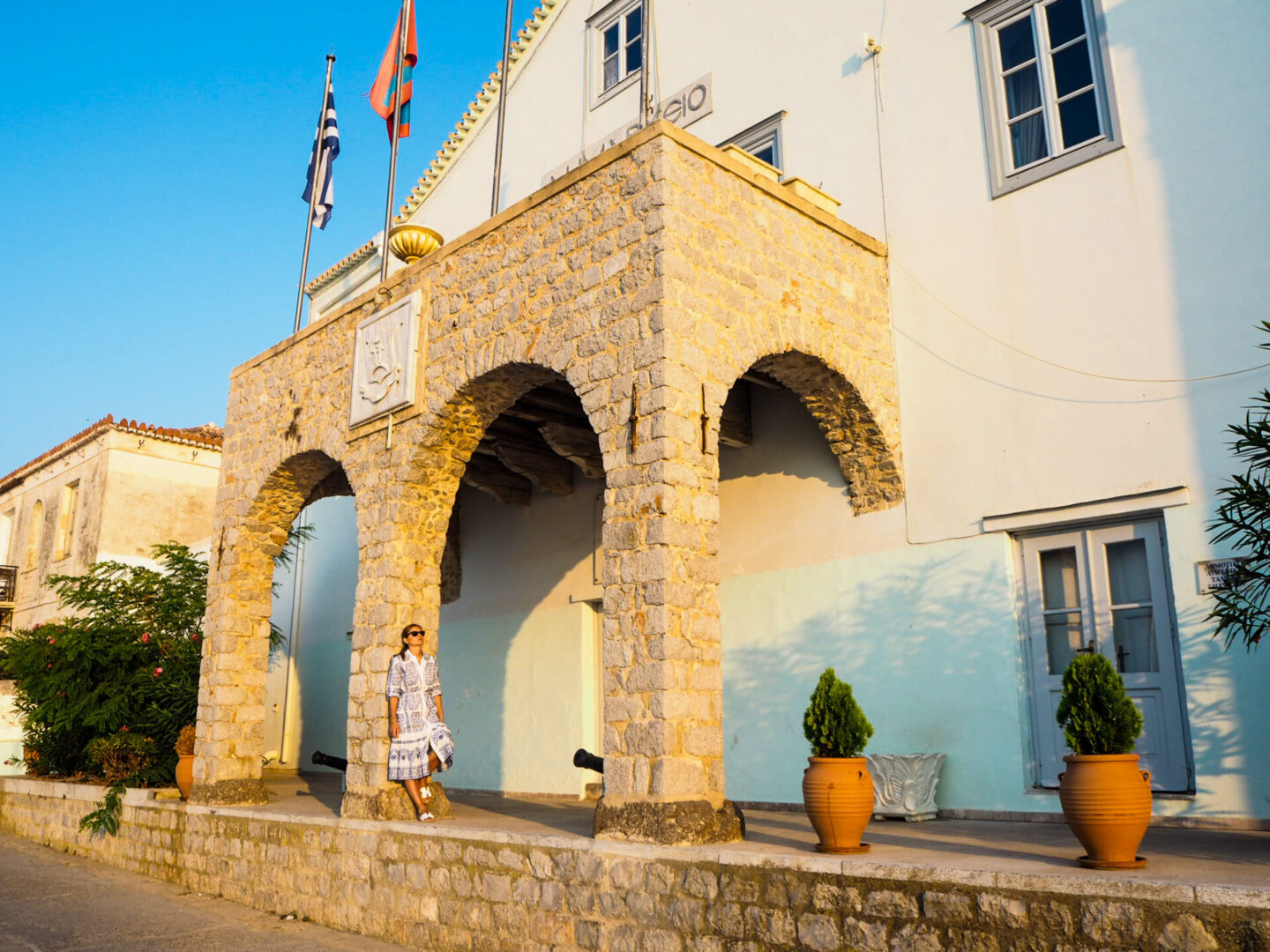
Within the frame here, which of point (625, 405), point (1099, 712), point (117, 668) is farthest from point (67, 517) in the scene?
point (1099, 712)

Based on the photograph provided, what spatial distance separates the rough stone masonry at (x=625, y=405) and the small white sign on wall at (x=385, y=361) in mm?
93

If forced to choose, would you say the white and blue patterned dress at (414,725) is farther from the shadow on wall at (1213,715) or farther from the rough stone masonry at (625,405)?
the shadow on wall at (1213,715)

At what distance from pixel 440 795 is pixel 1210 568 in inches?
206

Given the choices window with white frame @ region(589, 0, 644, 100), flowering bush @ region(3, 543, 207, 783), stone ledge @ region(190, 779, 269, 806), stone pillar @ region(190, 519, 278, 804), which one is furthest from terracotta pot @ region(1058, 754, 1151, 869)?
flowering bush @ region(3, 543, 207, 783)

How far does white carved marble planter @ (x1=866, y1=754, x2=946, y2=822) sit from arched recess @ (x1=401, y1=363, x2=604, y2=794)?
3407 millimetres

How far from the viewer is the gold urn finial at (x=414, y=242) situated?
8.19 m

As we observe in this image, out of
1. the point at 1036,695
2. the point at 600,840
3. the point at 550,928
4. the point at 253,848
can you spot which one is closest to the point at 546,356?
the point at 600,840

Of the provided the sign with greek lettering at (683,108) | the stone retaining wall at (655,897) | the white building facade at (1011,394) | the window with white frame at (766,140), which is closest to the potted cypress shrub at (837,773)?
the stone retaining wall at (655,897)

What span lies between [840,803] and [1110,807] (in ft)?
3.93

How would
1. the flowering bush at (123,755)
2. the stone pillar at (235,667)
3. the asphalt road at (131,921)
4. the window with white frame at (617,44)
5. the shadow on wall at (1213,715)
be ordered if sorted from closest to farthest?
the shadow on wall at (1213,715)
the asphalt road at (131,921)
the stone pillar at (235,667)
the flowering bush at (123,755)
the window with white frame at (617,44)

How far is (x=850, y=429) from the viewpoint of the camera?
24.8ft

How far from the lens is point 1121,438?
21.3 ft

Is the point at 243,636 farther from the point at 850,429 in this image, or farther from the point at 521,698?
the point at 850,429

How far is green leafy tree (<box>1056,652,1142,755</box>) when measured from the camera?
409 cm
